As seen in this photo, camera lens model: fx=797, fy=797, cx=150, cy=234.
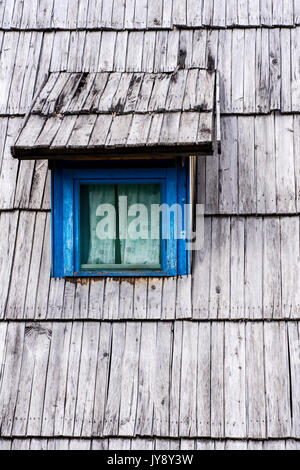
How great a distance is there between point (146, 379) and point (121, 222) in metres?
0.88

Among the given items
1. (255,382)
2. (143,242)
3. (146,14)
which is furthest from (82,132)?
(255,382)

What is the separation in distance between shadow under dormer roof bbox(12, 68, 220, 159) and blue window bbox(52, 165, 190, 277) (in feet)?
0.77

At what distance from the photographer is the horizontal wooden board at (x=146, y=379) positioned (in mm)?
4004

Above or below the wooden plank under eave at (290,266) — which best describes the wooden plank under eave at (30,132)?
above

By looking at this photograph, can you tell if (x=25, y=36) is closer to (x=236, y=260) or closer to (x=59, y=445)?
(x=236, y=260)

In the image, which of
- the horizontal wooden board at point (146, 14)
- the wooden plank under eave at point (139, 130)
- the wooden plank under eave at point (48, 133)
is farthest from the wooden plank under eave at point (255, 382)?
the horizontal wooden board at point (146, 14)

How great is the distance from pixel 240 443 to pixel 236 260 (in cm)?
98

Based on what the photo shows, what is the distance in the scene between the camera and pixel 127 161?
14.3 ft

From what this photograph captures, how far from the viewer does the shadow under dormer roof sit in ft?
13.5

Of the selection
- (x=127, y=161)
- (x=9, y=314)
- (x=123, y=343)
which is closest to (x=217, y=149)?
(x=127, y=161)

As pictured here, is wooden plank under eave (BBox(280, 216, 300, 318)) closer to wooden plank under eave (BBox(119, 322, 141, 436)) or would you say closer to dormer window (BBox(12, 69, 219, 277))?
dormer window (BBox(12, 69, 219, 277))

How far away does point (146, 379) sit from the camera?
13.5 feet

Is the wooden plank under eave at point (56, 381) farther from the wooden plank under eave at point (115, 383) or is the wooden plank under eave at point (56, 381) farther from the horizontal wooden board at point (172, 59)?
the horizontal wooden board at point (172, 59)

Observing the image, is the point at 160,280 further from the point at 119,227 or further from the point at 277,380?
the point at 277,380
